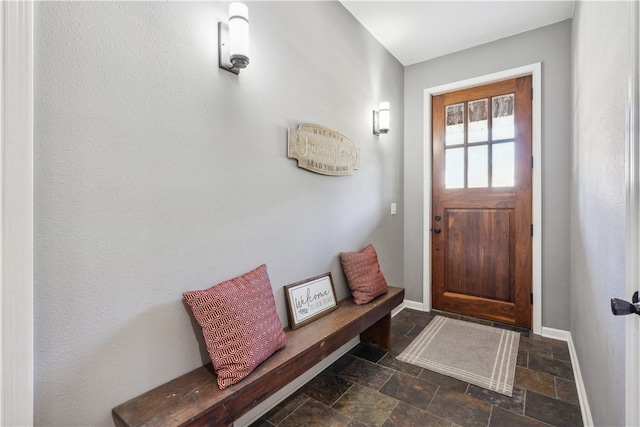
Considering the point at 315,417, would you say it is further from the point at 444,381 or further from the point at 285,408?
the point at 444,381

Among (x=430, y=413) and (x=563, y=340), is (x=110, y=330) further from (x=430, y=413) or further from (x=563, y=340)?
(x=563, y=340)

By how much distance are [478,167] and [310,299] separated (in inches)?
87.1

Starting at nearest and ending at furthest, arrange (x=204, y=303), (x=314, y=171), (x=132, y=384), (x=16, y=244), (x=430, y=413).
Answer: (x=16, y=244) → (x=132, y=384) → (x=204, y=303) → (x=430, y=413) → (x=314, y=171)

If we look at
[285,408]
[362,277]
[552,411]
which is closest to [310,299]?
[362,277]

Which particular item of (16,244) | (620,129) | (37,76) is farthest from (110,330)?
(620,129)

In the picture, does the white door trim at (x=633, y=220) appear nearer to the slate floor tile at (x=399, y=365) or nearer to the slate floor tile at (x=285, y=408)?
the slate floor tile at (x=399, y=365)

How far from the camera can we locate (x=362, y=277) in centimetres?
225

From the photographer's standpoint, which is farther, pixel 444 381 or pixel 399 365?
pixel 399 365

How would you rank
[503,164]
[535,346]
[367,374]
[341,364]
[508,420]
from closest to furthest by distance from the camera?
[508,420] < [367,374] < [341,364] < [535,346] < [503,164]

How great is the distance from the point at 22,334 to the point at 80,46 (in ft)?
3.09

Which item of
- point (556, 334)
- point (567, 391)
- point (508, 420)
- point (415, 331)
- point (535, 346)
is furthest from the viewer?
point (415, 331)

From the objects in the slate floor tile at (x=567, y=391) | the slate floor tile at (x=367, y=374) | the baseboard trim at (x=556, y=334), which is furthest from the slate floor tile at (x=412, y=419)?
the baseboard trim at (x=556, y=334)

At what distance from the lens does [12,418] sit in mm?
859

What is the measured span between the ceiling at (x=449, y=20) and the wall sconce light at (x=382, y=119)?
2.21 feet
